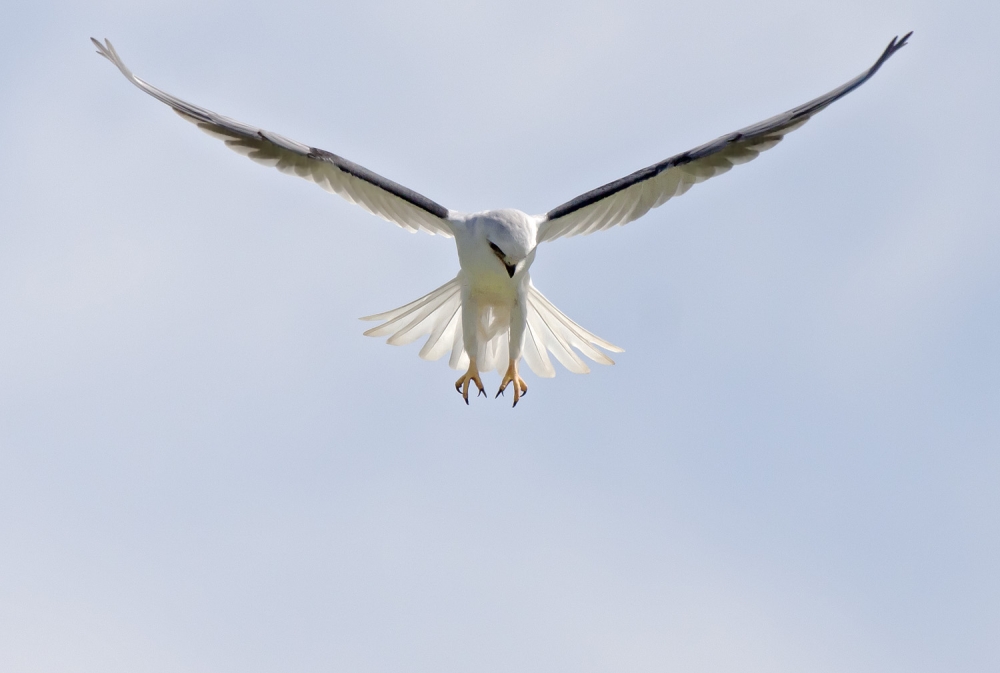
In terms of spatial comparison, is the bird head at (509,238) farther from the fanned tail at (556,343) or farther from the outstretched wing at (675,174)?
the fanned tail at (556,343)

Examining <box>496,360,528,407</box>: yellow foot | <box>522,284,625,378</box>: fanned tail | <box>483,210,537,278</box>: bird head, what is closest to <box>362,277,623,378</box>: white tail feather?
<box>522,284,625,378</box>: fanned tail

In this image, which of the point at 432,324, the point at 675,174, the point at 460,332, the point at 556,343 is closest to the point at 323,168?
the point at 432,324

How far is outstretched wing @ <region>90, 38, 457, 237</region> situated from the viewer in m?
10.3

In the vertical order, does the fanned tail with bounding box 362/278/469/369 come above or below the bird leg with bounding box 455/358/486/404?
above

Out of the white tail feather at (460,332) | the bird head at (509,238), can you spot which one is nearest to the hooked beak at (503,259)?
the bird head at (509,238)

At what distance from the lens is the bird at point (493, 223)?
32.3 ft

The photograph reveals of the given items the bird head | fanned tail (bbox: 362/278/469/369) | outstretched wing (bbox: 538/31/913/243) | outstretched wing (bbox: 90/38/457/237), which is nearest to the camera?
the bird head

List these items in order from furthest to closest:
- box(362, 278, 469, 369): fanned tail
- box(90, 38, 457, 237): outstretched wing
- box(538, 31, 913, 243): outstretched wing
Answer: box(362, 278, 469, 369): fanned tail, box(90, 38, 457, 237): outstretched wing, box(538, 31, 913, 243): outstretched wing

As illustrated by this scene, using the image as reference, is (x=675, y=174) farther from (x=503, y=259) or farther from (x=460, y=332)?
(x=460, y=332)

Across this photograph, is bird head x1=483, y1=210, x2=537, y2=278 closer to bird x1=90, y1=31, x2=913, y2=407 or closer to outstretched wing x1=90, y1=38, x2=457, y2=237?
bird x1=90, y1=31, x2=913, y2=407

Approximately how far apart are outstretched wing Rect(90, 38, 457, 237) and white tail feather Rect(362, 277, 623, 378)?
2.04 feet

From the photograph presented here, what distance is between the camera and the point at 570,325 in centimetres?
1120

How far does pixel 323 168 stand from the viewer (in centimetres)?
1059

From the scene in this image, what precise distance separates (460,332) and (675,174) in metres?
2.14
